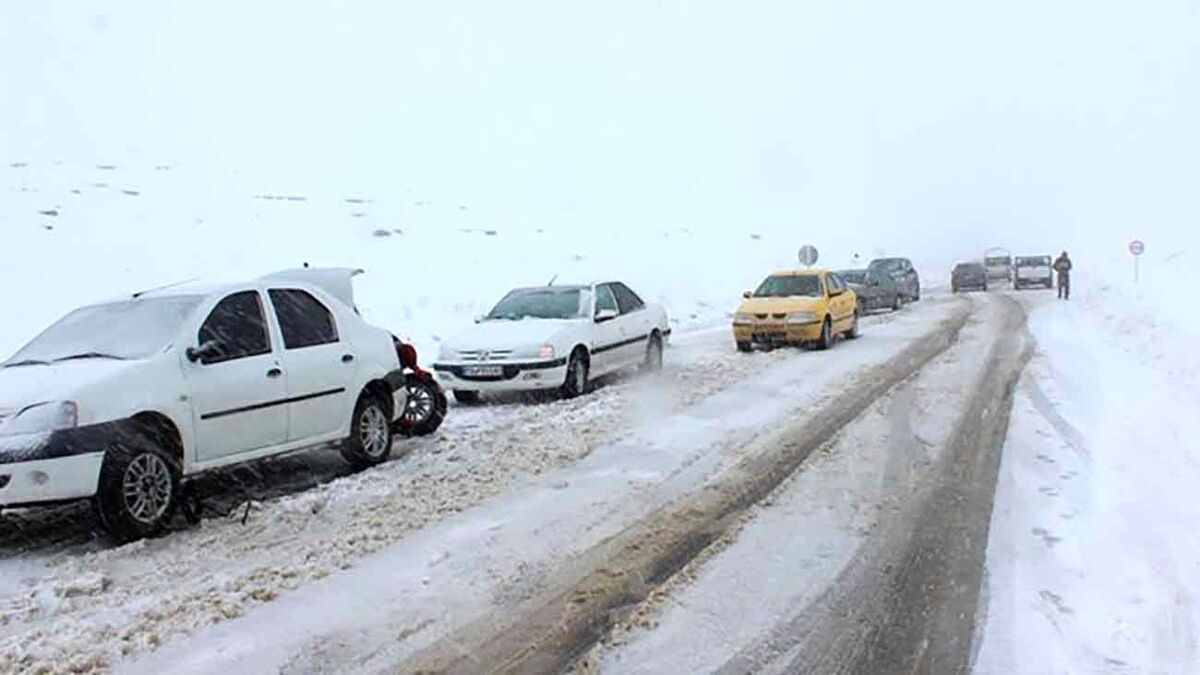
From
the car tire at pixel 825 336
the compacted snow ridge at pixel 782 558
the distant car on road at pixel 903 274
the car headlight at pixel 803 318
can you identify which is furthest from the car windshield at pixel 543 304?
the distant car on road at pixel 903 274

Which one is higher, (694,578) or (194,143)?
(194,143)

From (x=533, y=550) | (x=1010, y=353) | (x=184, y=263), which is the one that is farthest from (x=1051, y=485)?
(x=184, y=263)

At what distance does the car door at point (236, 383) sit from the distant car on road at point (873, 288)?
22.0m

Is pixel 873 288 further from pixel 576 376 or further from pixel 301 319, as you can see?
pixel 301 319

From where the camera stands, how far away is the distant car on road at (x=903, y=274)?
103 ft

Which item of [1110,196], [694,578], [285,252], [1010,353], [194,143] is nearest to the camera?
[694,578]

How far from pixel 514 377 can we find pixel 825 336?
7.30 m

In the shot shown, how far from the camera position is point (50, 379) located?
6.25 metres

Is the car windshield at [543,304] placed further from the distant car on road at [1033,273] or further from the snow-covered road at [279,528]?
the distant car on road at [1033,273]

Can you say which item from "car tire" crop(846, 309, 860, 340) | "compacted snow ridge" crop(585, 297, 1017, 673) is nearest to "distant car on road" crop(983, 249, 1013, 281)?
"car tire" crop(846, 309, 860, 340)

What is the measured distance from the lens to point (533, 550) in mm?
5977

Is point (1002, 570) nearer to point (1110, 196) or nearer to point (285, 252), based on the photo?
point (285, 252)

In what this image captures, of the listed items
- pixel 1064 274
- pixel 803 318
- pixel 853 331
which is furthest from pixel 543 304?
pixel 1064 274

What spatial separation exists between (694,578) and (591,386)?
8.06m
